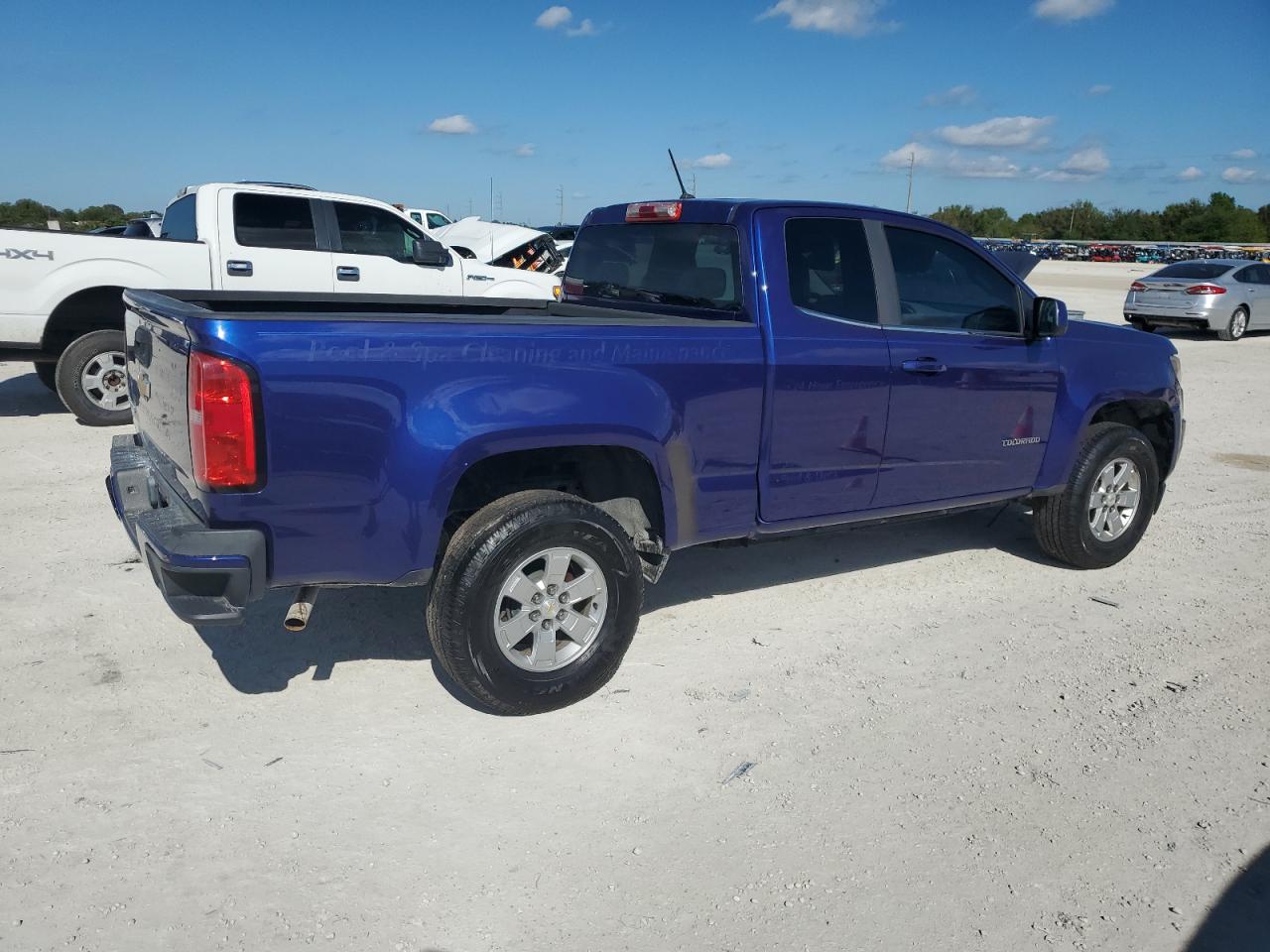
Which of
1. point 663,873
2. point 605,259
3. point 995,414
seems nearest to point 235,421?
point 663,873

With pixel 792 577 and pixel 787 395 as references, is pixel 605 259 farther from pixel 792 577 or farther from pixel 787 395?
pixel 792 577

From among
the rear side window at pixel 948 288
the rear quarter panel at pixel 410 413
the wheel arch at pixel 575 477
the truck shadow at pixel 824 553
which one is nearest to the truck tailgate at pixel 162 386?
the rear quarter panel at pixel 410 413

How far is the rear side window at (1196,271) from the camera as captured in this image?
18.4 m

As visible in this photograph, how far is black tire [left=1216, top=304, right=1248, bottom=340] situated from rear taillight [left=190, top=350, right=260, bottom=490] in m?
19.2

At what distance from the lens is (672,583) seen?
5.25 m

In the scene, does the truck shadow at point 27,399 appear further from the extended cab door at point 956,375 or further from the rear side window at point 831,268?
the extended cab door at point 956,375

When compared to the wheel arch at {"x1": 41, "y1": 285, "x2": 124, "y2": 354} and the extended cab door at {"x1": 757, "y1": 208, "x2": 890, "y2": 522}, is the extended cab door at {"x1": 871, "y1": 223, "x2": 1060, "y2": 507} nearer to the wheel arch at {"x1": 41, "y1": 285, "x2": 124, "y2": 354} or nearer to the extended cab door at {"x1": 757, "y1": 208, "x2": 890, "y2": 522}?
the extended cab door at {"x1": 757, "y1": 208, "x2": 890, "y2": 522}

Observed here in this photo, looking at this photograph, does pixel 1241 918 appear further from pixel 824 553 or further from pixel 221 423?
pixel 221 423

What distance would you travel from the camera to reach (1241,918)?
279cm

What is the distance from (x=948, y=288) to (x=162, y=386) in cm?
347

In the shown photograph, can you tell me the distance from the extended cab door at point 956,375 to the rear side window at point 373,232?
19.3ft

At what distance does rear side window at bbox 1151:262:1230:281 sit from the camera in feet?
60.2

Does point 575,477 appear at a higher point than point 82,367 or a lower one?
higher

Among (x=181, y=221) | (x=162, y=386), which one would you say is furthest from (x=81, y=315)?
(x=162, y=386)
